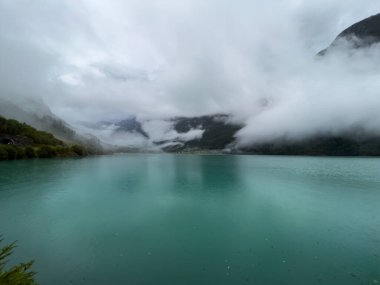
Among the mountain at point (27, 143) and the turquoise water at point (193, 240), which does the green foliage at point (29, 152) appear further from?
the turquoise water at point (193, 240)

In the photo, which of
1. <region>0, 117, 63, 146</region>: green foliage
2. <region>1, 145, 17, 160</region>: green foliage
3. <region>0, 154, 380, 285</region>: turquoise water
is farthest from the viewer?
<region>0, 117, 63, 146</region>: green foliage

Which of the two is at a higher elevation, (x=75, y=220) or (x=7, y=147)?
(x=7, y=147)

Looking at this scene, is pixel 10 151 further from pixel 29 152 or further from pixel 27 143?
pixel 27 143

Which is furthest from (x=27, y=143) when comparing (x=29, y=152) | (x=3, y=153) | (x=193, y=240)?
(x=193, y=240)

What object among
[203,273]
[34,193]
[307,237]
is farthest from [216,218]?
[34,193]

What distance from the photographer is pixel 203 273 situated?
15.2 m

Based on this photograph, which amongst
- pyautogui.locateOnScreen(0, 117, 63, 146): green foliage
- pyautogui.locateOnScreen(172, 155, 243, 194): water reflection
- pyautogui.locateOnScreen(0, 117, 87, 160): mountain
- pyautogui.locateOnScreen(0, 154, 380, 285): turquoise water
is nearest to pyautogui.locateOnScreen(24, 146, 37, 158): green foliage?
pyautogui.locateOnScreen(0, 117, 87, 160): mountain

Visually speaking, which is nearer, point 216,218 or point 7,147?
point 216,218

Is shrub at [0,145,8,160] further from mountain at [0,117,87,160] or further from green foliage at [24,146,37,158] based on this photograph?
green foliage at [24,146,37,158]

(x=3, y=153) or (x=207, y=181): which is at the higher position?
(x=3, y=153)

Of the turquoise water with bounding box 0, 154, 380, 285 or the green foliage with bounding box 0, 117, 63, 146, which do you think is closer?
the turquoise water with bounding box 0, 154, 380, 285

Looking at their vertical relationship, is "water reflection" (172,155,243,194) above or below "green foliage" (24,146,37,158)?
below

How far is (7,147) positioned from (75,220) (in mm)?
129550

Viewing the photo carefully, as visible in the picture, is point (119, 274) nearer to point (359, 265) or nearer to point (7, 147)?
point (359, 265)
